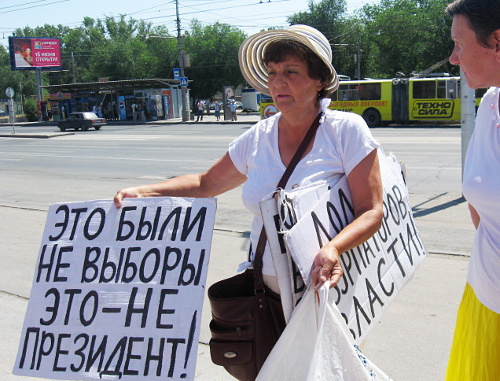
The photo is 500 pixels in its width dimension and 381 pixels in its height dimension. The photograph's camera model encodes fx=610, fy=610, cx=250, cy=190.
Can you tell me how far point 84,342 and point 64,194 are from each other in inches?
357

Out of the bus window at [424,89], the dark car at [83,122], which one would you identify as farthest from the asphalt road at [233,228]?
the dark car at [83,122]

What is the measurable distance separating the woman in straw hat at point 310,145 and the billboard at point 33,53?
64571mm

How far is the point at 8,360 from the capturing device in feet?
13.3

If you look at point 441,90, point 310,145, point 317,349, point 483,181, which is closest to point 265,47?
point 310,145

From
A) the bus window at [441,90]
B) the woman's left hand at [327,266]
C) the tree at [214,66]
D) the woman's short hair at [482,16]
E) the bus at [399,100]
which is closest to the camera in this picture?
the woman's short hair at [482,16]

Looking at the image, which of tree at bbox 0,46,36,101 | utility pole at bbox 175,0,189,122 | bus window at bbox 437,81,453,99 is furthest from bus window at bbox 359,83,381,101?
tree at bbox 0,46,36,101

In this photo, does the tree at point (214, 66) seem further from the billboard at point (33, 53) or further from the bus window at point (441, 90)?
the bus window at point (441, 90)

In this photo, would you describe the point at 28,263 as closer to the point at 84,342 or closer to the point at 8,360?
the point at 8,360

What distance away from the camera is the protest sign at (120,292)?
2.46m

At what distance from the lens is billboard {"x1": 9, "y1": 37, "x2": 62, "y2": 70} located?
61.7 m

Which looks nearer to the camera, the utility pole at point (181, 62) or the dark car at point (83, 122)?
the dark car at point (83, 122)

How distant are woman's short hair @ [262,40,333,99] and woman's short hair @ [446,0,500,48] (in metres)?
0.66

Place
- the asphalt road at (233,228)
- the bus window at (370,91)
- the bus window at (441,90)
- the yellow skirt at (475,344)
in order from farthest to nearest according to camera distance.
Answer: the bus window at (370,91) < the bus window at (441,90) < the asphalt road at (233,228) < the yellow skirt at (475,344)

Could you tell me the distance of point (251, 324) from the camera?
91.7 inches
